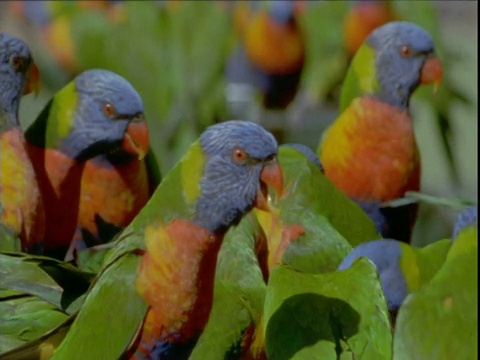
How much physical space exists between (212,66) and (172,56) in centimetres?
14

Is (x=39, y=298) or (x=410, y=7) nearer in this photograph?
(x=39, y=298)

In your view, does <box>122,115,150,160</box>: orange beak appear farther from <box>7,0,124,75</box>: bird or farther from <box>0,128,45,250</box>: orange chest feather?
<box>7,0,124,75</box>: bird

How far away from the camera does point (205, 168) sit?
1.54 metres

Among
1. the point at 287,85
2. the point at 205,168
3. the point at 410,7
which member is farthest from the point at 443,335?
the point at 287,85

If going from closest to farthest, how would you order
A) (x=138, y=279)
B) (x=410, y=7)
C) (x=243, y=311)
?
1. (x=138, y=279)
2. (x=243, y=311)
3. (x=410, y=7)

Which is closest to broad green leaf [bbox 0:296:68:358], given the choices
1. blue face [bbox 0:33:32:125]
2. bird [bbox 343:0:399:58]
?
blue face [bbox 0:33:32:125]

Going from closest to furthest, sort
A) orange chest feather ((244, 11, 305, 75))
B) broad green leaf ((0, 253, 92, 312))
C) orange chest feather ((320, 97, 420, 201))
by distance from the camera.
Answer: broad green leaf ((0, 253, 92, 312)) → orange chest feather ((320, 97, 420, 201)) → orange chest feather ((244, 11, 305, 75))

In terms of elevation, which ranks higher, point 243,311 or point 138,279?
point 138,279

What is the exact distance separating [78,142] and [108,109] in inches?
3.1

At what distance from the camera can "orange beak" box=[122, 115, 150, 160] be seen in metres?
1.90

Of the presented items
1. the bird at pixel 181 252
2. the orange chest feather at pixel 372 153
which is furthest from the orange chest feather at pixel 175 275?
the orange chest feather at pixel 372 153

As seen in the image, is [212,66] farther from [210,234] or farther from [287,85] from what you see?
[210,234]

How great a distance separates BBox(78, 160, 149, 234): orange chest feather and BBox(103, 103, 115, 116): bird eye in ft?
0.40

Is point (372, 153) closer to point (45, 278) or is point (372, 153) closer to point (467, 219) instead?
point (467, 219)
